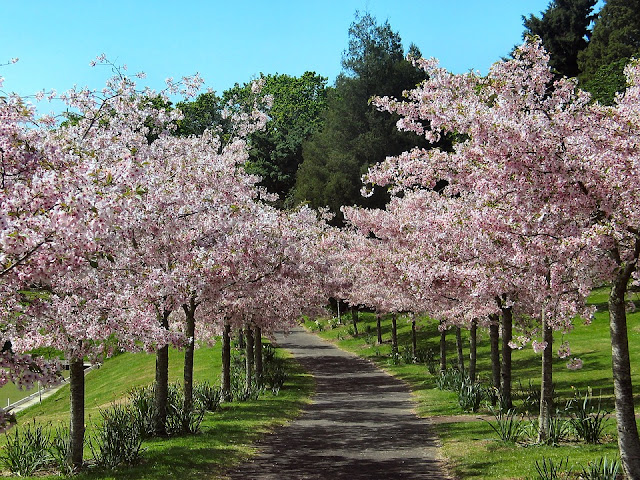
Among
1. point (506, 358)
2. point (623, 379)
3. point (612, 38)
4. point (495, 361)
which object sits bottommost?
point (495, 361)

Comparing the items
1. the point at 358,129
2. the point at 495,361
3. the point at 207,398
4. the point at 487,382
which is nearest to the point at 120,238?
the point at 207,398

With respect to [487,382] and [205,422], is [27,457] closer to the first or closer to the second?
[205,422]

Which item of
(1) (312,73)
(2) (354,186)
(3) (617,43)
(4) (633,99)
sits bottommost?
(4) (633,99)

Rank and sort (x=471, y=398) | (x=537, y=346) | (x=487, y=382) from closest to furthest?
1. (x=537, y=346)
2. (x=471, y=398)
3. (x=487, y=382)

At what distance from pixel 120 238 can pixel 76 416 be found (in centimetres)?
395

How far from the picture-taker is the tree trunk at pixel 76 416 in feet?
41.6

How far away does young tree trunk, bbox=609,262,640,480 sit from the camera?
10273 millimetres

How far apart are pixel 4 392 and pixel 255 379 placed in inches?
941

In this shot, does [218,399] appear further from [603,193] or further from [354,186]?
[354,186]

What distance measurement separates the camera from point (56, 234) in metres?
6.15

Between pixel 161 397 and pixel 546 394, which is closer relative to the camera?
pixel 546 394

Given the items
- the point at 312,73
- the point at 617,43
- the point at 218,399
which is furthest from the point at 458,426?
the point at 312,73

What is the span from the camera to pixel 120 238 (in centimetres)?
1164

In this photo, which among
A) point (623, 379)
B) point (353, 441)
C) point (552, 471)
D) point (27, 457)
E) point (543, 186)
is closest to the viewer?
point (543, 186)
